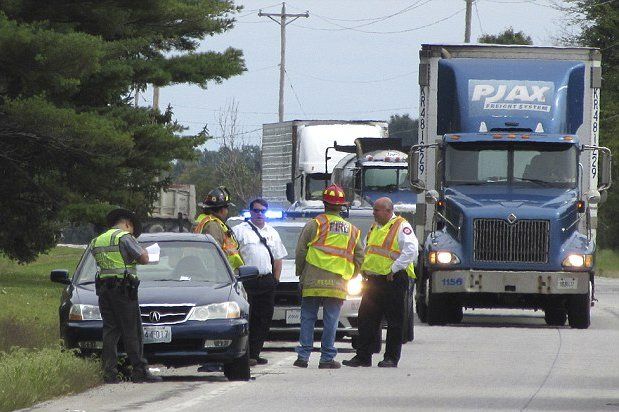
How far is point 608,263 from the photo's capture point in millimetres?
74625

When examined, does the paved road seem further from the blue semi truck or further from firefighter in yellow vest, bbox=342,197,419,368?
the blue semi truck

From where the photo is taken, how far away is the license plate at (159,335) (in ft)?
49.4

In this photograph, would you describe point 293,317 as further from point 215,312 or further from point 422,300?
point 422,300

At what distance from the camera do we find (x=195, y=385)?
48.8 ft

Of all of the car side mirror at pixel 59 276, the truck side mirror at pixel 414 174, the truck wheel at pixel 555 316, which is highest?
the truck side mirror at pixel 414 174

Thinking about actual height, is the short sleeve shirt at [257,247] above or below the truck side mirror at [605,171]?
below

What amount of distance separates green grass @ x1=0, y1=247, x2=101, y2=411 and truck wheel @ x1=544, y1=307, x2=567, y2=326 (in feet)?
25.5

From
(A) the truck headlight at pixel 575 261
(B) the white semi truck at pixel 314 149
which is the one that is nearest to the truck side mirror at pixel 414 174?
(A) the truck headlight at pixel 575 261

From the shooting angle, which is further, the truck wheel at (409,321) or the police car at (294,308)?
the truck wheel at (409,321)

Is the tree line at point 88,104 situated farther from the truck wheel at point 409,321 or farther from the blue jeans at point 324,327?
the blue jeans at point 324,327

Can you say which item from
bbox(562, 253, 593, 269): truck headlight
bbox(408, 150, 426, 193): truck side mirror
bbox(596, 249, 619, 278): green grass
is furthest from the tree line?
bbox(596, 249, 619, 278): green grass

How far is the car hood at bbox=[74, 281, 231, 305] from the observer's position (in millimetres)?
15234

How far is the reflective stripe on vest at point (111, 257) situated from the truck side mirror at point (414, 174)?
1054 cm

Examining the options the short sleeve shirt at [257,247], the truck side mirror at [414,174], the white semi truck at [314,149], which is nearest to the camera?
the short sleeve shirt at [257,247]
